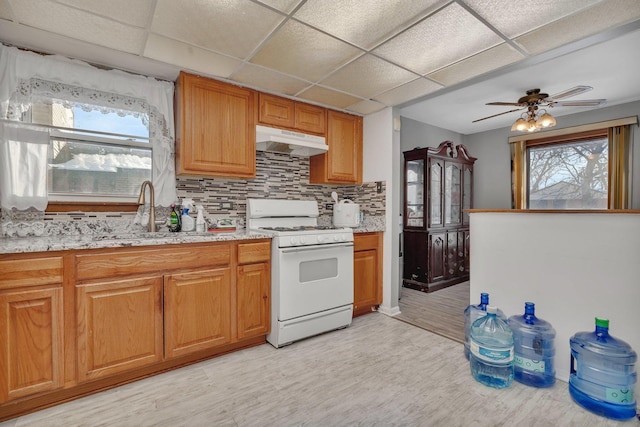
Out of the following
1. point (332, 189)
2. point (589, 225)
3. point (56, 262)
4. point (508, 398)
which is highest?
point (332, 189)

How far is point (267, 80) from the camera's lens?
2.53m

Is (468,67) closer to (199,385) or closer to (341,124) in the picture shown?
(341,124)

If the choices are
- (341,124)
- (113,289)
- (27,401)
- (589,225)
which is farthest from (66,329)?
(589,225)

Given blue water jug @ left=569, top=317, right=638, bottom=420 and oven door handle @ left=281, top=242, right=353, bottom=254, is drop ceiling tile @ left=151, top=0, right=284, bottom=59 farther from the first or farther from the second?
blue water jug @ left=569, top=317, right=638, bottom=420

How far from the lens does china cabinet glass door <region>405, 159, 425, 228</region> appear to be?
4039 millimetres

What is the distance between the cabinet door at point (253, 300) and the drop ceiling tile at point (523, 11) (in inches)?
86.7

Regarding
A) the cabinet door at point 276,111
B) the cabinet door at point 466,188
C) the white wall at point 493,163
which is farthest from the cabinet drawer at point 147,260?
the white wall at point 493,163

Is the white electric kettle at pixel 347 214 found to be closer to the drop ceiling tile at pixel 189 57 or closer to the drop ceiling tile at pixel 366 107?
the drop ceiling tile at pixel 366 107

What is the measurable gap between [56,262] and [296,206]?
196cm

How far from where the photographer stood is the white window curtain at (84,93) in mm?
1943

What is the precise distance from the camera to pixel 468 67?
2314mm

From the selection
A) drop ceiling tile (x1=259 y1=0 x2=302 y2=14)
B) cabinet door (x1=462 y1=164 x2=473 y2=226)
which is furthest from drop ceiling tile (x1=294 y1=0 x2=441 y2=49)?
cabinet door (x1=462 y1=164 x2=473 y2=226)

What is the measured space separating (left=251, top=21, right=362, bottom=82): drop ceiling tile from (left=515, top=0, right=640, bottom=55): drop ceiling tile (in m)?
1.14

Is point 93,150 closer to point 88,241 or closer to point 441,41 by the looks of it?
point 88,241
